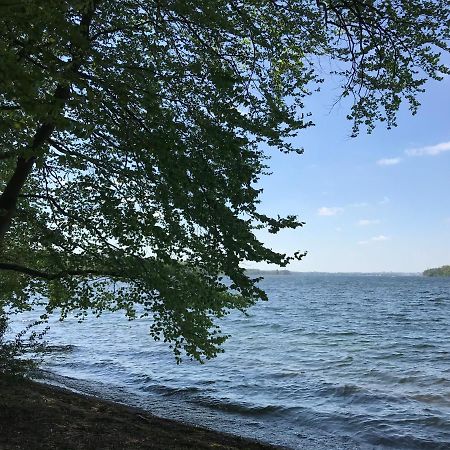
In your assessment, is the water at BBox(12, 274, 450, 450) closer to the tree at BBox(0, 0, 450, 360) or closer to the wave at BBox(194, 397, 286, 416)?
the wave at BBox(194, 397, 286, 416)

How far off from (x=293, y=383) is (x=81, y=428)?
30.4 ft

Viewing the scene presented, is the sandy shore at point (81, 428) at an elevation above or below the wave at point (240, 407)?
above

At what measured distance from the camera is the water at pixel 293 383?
11.5 meters

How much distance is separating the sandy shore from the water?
1.85m

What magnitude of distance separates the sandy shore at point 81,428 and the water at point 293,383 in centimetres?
185

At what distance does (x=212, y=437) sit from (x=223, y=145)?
628cm

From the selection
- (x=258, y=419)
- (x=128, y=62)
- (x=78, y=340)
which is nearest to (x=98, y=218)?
(x=128, y=62)

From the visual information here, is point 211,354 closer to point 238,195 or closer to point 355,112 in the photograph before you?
point 238,195

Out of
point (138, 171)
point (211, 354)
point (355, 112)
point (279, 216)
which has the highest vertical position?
point (355, 112)

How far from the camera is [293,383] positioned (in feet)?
51.9

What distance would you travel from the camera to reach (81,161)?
7.63 metres

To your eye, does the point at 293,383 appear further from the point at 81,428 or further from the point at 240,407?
the point at 81,428

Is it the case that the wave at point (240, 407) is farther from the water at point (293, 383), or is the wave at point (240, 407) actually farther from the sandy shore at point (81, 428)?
the sandy shore at point (81, 428)

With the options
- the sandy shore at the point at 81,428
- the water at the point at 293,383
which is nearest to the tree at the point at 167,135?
the sandy shore at the point at 81,428
